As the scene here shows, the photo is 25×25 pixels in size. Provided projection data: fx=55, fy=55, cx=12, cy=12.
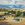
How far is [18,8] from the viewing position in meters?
0.60

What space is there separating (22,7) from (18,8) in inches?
1.8

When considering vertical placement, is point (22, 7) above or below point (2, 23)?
above

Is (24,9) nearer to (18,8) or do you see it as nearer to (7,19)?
(18,8)

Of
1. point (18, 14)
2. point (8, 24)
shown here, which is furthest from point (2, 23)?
point (18, 14)

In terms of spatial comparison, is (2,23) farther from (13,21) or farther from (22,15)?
(22,15)

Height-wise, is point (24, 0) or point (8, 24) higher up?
point (24, 0)

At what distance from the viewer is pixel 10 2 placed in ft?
2.04

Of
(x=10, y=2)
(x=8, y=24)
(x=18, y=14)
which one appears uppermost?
(x=10, y=2)

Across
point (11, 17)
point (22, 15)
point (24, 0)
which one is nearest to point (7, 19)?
point (11, 17)

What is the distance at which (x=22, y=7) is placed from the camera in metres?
0.60

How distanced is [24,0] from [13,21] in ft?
0.87

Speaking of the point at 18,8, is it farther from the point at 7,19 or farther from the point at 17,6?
the point at 7,19

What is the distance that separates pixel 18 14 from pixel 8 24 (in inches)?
6.1

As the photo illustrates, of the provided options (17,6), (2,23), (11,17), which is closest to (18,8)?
(17,6)
